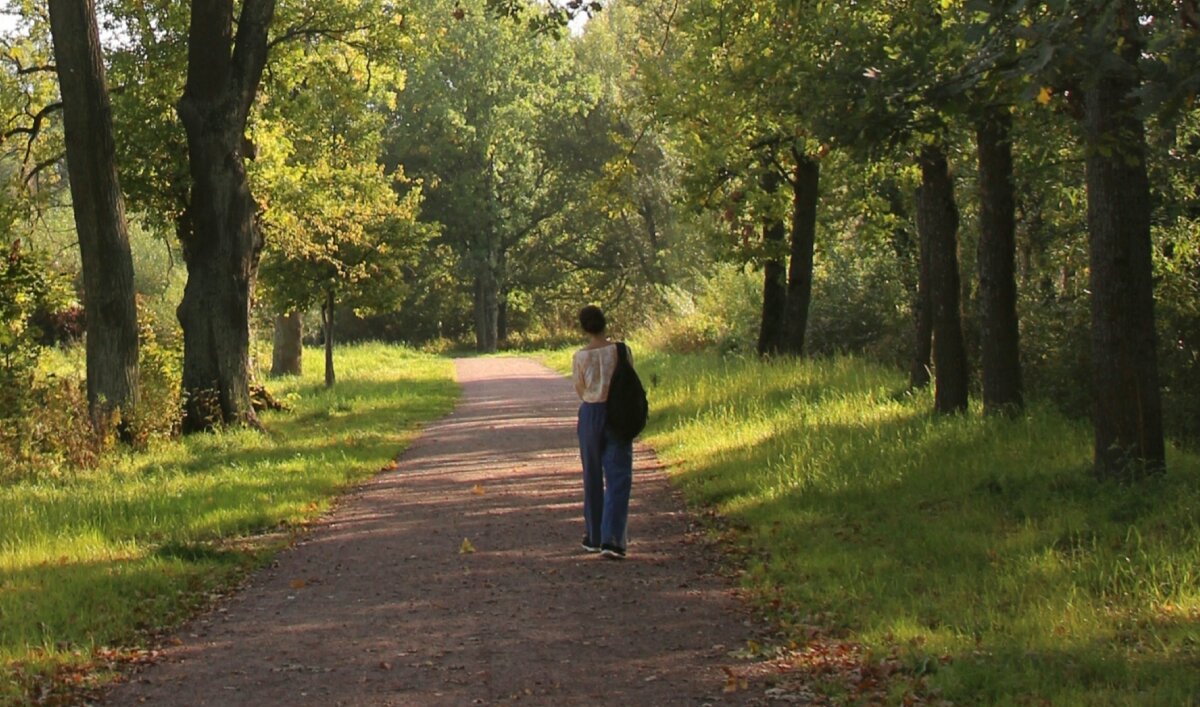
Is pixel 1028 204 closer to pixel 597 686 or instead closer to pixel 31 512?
pixel 31 512

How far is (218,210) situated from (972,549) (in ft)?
46.8

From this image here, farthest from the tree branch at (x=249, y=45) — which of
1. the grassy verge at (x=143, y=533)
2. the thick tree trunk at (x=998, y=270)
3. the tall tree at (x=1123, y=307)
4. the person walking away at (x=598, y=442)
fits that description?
the tall tree at (x=1123, y=307)

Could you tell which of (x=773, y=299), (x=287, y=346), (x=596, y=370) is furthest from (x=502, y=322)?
(x=596, y=370)

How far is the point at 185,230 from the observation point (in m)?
22.3

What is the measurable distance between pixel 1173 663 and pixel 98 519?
28.1ft

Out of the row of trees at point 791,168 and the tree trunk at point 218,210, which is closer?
the row of trees at point 791,168

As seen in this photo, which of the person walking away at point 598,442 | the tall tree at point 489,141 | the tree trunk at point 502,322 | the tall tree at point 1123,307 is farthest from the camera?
the tree trunk at point 502,322

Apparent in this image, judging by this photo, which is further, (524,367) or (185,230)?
(524,367)

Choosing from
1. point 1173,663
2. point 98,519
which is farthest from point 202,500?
point 1173,663

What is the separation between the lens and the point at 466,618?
7984mm

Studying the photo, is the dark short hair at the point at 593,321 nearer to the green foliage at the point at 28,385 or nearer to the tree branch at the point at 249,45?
the green foliage at the point at 28,385

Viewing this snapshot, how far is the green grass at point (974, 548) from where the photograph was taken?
6.39m

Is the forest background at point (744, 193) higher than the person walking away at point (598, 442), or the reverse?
the forest background at point (744, 193)

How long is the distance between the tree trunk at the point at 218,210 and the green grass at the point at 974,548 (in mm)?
7642
